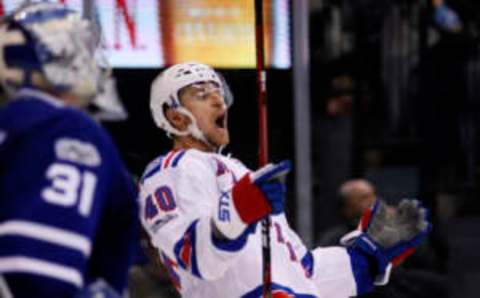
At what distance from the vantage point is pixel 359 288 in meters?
3.36

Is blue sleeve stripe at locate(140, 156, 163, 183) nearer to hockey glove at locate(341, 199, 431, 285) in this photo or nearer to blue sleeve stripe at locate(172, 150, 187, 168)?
blue sleeve stripe at locate(172, 150, 187, 168)

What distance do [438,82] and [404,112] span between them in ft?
0.74

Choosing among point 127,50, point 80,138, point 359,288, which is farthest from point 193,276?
point 127,50

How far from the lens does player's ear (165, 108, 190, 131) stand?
321cm

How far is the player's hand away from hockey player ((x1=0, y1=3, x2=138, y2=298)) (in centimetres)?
54

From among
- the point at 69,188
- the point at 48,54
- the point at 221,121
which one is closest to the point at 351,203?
the point at 221,121

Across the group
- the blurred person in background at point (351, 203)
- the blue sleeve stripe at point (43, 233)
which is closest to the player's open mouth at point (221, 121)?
the blue sleeve stripe at point (43, 233)

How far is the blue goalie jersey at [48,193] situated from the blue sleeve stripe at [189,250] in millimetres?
821

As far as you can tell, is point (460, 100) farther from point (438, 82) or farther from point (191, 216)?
point (191, 216)

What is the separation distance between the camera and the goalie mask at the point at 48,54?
2027mm

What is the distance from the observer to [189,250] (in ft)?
9.11

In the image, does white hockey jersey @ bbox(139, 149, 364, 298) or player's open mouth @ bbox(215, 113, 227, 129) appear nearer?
white hockey jersey @ bbox(139, 149, 364, 298)

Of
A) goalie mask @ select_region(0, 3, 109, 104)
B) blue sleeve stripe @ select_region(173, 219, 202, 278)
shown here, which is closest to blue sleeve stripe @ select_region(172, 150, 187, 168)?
blue sleeve stripe @ select_region(173, 219, 202, 278)

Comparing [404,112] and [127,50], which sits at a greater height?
[127,50]
